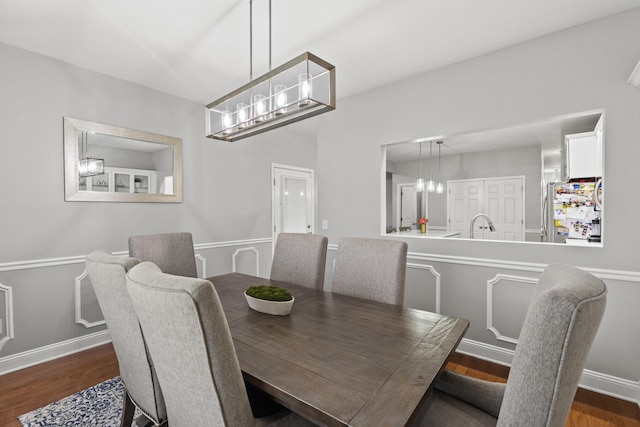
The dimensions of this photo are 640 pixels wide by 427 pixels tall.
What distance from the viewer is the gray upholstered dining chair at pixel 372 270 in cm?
184

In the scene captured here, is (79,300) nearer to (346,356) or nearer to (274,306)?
(274,306)

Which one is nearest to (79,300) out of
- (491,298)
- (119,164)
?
(119,164)

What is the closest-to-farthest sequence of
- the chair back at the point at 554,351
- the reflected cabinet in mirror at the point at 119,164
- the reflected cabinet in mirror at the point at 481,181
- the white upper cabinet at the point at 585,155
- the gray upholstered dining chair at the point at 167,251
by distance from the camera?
the chair back at the point at 554,351
the white upper cabinet at the point at 585,155
the gray upholstered dining chair at the point at 167,251
the reflected cabinet in mirror at the point at 119,164
the reflected cabinet in mirror at the point at 481,181

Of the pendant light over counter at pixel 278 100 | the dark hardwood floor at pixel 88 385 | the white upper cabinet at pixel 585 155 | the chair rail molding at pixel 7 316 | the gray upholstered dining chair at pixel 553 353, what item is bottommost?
the dark hardwood floor at pixel 88 385

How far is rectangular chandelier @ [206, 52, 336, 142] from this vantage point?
1.58 meters

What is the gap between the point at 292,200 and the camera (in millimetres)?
5027

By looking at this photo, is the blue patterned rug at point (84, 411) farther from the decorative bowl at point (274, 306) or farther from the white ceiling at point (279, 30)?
the white ceiling at point (279, 30)

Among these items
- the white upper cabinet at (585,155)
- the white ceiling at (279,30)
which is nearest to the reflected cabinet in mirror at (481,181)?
the white upper cabinet at (585,155)

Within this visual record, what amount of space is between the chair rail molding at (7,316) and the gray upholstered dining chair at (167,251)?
0.95m

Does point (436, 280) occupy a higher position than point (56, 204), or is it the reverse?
point (56, 204)

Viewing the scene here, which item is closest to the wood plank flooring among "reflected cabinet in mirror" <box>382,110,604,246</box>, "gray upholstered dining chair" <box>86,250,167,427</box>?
"reflected cabinet in mirror" <box>382,110,604,246</box>

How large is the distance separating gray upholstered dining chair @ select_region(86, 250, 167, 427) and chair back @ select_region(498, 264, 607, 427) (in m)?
1.26

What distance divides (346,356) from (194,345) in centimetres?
55

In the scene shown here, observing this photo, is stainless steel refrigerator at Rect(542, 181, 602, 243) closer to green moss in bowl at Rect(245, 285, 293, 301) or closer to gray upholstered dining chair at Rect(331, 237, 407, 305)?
gray upholstered dining chair at Rect(331, 237, 407, 305)
